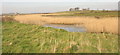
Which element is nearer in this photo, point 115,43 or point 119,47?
point 119,47

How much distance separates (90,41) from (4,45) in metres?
6.28

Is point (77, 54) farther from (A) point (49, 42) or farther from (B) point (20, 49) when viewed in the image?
(B) point (20, 49)

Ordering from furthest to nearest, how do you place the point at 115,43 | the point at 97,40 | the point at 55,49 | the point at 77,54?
the point at 97,40 → the point at 115,43 → the point at 55,49 → the point at 77,54

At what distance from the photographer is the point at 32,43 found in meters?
11.2

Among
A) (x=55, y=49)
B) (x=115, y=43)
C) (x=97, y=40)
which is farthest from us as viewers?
(x=97, y=40)

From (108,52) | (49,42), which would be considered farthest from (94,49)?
(49,42)

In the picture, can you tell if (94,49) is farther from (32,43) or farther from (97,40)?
(32,43)

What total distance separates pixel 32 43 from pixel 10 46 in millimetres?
1571

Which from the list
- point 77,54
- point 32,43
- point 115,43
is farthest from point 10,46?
point 115,43

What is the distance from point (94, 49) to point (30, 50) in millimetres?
4175

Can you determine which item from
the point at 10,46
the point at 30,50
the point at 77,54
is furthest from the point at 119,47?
the point at 10,46

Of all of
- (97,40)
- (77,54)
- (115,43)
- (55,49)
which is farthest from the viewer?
(97,40)

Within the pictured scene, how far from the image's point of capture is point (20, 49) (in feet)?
33.2

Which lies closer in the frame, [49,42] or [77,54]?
[77,54]
